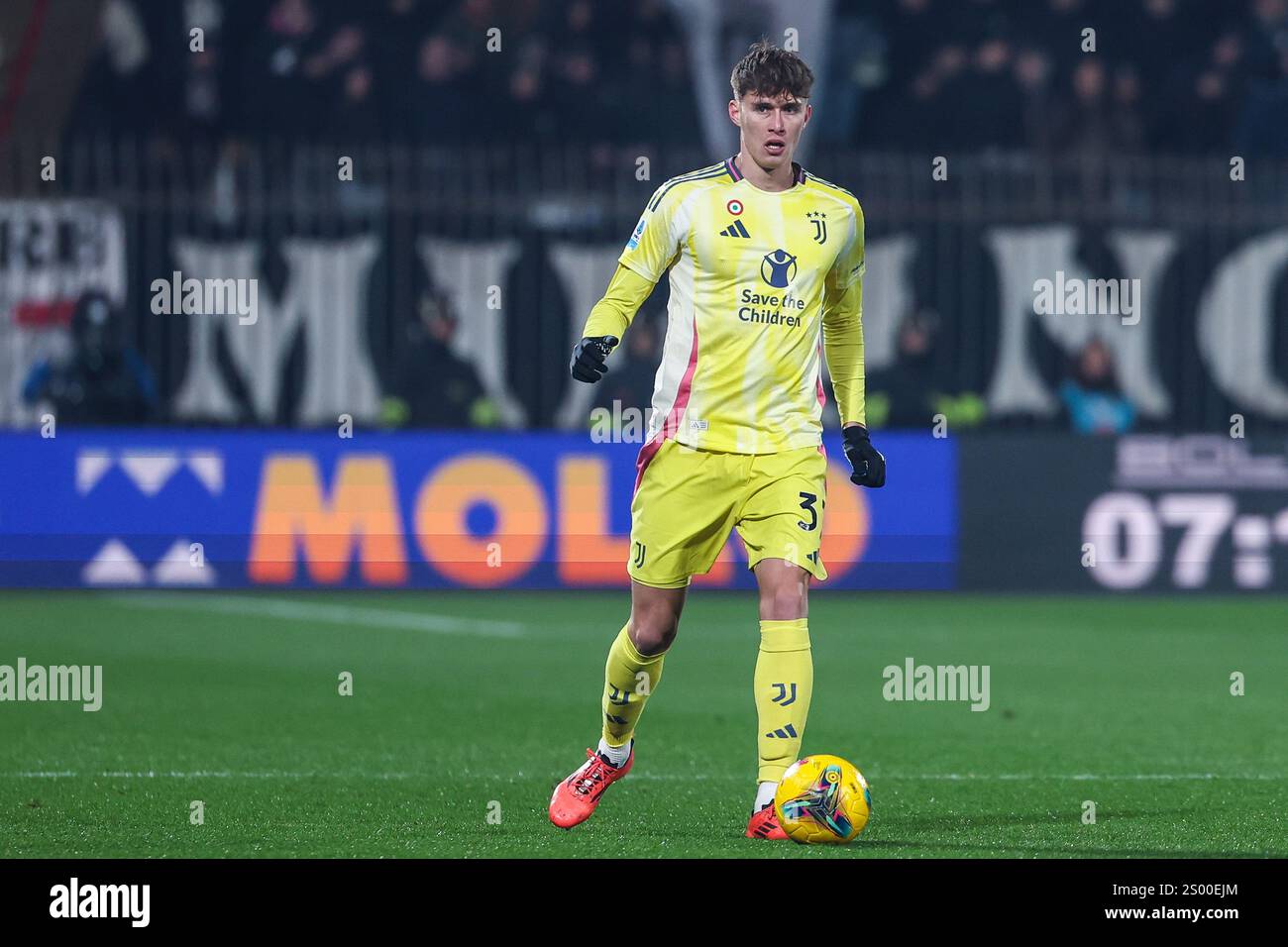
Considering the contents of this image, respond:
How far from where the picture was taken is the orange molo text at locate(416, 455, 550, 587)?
14109mm

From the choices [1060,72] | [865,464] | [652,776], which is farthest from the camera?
[1060,72]

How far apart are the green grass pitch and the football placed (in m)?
0.06

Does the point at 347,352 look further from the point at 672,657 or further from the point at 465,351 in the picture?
the point at 672,657

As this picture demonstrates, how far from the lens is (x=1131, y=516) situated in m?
14.1

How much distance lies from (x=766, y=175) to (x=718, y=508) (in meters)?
0.97

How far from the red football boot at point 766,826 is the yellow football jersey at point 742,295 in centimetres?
103

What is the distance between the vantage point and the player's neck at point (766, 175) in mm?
6465

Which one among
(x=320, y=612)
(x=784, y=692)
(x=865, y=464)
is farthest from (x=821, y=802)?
(x=320, y=612)

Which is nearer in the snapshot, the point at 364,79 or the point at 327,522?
the point at 327,522

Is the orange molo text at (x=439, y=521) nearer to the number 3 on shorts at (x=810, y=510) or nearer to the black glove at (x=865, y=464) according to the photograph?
the black glove at (x=865, y=464)

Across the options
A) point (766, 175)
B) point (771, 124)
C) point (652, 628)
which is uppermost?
point (771, 124)

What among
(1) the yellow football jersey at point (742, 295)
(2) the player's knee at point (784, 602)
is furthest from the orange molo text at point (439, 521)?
(2) the player's knee at point (784, 602)

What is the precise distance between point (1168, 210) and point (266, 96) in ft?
23.6

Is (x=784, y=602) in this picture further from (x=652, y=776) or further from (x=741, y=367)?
(x=652, y=776)
